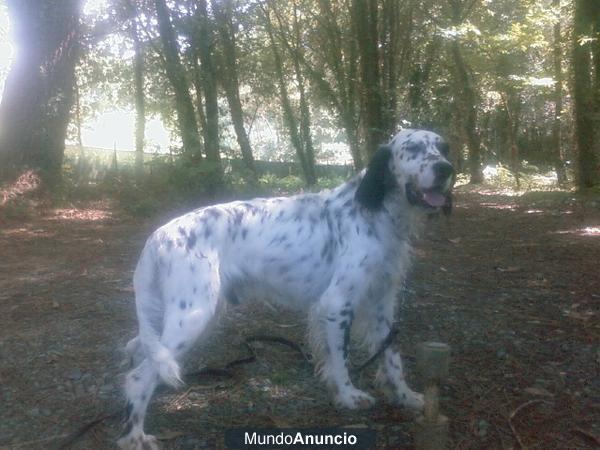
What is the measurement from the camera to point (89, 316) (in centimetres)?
587

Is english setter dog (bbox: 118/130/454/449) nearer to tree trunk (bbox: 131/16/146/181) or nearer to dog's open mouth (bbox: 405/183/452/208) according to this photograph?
dog's open mouth (bbox: 405/183/452/208)

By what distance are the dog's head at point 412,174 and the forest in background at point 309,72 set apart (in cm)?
883

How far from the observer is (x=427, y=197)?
4211mm

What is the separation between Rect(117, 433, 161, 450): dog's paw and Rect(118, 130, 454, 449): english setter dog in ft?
1.77

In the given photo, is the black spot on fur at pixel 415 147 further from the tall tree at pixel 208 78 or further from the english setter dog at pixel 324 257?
the tall tree at pixel 208 78

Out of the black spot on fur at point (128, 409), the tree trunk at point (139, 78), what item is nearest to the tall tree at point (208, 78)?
the tree trunk at point (139, 78)

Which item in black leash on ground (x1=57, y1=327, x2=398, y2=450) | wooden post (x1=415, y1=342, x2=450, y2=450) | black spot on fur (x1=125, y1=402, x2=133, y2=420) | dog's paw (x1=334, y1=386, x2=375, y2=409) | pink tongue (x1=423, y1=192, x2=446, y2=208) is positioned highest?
pink tongue (x1=423, y1=192, x2=446, y2=208)

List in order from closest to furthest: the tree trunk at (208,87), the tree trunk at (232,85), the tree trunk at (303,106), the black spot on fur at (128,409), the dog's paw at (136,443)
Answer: the dog's paw at (136,443), the black spot on fur at (128,409), the tree trunk at (208,87), the tree trunk at (232,85), the tree trunk at (303,106)

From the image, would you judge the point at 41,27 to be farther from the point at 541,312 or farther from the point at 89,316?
the point at 541,312

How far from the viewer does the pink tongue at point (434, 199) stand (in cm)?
420

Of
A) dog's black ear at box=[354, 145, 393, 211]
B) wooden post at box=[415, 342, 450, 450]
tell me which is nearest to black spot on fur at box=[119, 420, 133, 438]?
wooden post at box=[415, 342, 450, 450]

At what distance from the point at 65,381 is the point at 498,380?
9.73 ft

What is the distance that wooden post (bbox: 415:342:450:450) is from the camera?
9.33 feet

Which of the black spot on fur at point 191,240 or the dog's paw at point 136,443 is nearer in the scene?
the dog's paw at point 136,443
